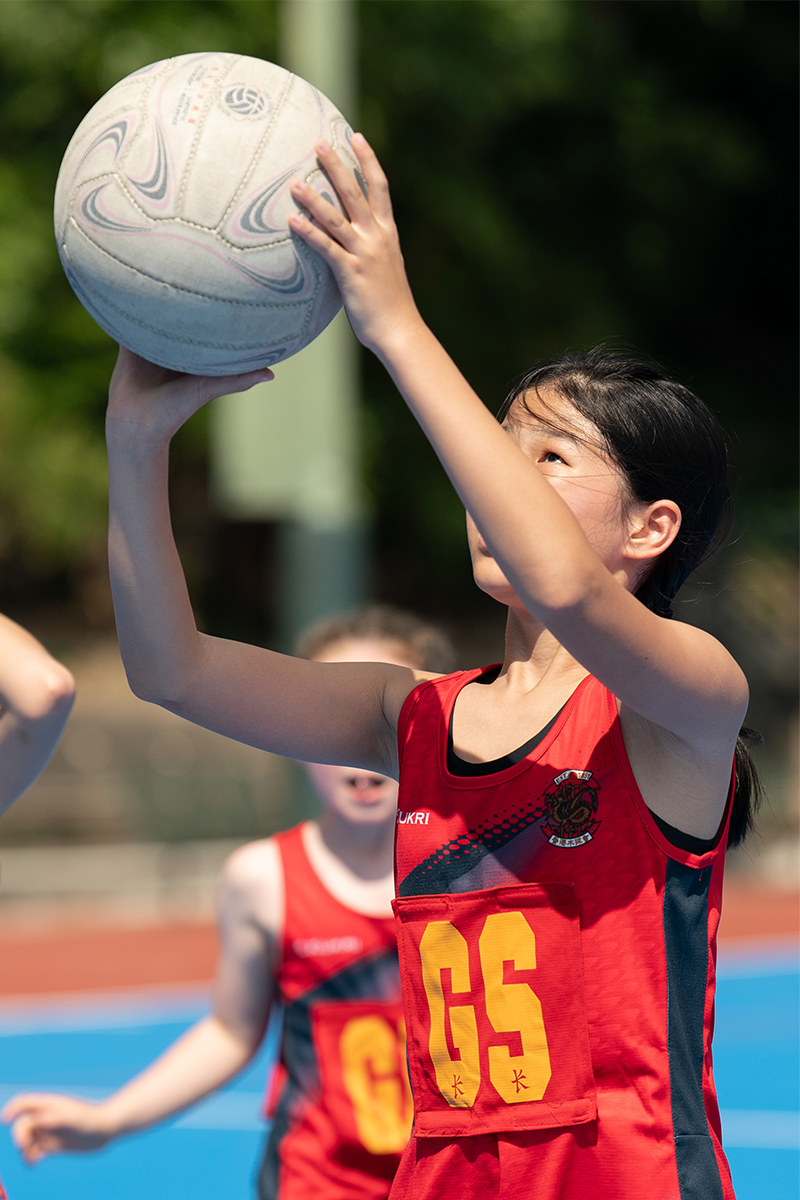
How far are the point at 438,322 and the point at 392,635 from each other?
15.1m

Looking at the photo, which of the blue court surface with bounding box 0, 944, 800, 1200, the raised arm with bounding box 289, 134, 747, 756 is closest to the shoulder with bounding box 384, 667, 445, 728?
the raised arm with bounding box 289, 134, 747, 756

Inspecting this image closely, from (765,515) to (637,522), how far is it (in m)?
15.0

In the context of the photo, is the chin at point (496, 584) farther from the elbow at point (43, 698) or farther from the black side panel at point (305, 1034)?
the black side panel at point (305, 1034)

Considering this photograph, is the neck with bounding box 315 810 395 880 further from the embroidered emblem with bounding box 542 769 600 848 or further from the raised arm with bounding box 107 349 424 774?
the embroidered emblem with bounding box 542 769 600 848

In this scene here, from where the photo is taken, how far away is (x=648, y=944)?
2.07 m

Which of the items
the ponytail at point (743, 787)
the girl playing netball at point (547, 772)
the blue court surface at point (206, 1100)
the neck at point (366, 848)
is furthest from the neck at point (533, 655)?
the blue court surface at point (206, 1100)

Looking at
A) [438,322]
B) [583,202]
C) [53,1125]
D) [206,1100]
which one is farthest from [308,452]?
[583,202]

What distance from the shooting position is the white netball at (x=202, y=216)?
2.12 metres

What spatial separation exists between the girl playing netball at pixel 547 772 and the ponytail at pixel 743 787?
26 cm

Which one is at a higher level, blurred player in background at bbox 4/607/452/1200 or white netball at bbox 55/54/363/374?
white netball at bbox 55/54/363/374

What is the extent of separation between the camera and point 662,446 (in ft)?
7.57

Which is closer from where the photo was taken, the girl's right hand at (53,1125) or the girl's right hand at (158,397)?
the girl's right hand at (158,397)

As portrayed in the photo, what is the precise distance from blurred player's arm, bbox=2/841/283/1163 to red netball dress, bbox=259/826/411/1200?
5 cm

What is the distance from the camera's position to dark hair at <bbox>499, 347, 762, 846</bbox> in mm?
2275
